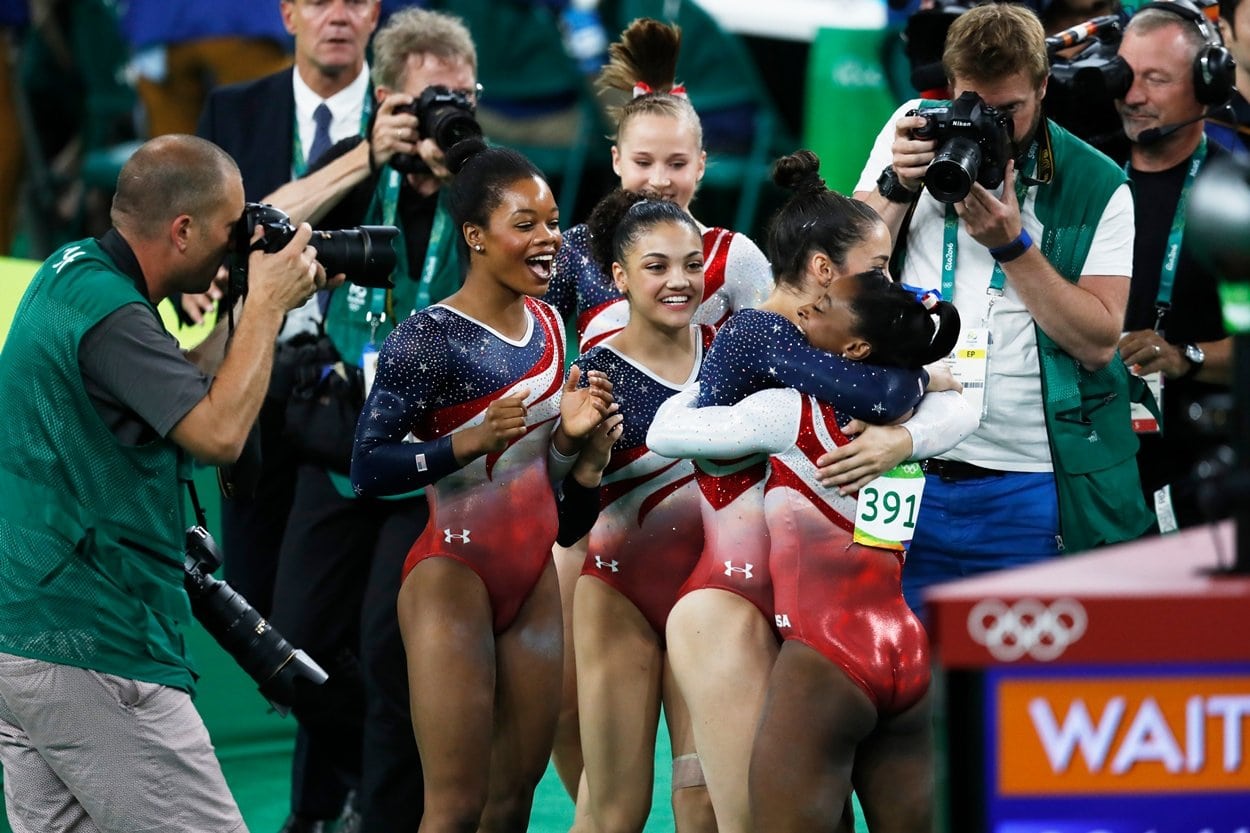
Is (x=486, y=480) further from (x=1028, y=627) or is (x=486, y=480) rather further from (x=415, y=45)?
(x=1028, y=627)

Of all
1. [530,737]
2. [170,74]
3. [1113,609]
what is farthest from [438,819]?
[170,74]

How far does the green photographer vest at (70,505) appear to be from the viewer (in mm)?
3846

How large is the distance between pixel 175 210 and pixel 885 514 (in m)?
1.57

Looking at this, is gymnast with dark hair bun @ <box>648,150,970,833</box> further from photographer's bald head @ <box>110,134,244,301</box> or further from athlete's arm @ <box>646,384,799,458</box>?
photographer's bald head @ <box>110,134,244,301</box>

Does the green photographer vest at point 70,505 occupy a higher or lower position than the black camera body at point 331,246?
lower

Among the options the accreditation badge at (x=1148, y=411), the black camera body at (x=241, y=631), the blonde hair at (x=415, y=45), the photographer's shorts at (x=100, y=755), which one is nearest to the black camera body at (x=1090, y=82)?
the accreditation badge at (x=1148, y=411)

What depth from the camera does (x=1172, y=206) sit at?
5.23 m

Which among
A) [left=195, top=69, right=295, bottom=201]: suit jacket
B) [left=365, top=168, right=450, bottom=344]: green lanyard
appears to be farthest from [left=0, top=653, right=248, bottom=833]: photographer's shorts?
[left=195, top=69, right=295, bottom=201]: suit jacket

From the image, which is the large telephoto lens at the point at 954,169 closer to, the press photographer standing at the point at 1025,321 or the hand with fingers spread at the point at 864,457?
the press photographer standing at the point at 1025,321

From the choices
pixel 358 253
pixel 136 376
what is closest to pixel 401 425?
pixel 358 253

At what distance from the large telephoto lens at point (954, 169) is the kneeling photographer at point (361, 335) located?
1.40m

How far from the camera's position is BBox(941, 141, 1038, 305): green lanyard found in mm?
4543

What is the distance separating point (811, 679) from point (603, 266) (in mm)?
1553

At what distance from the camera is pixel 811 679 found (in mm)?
3641
